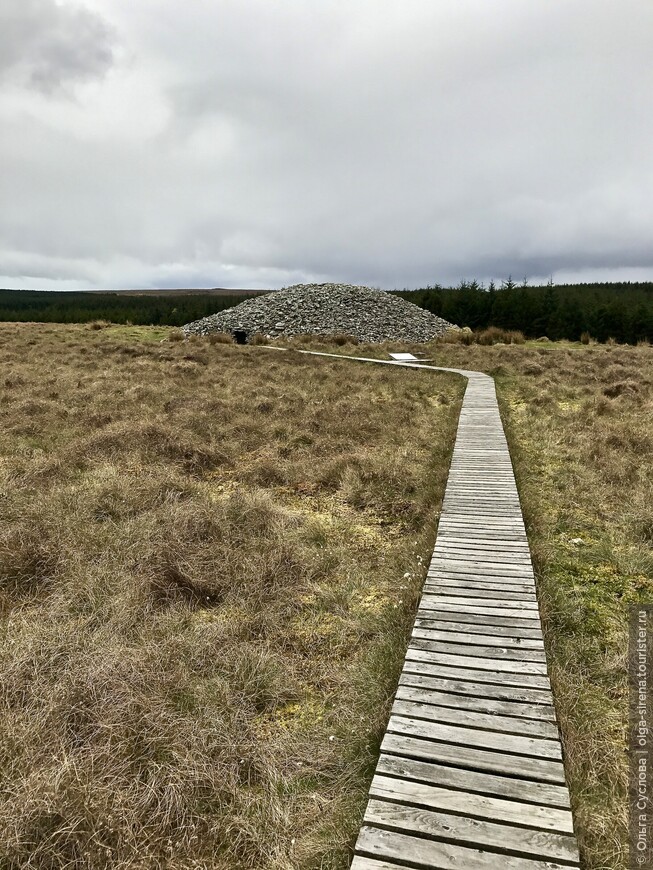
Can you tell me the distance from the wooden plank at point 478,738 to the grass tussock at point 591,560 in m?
0.17

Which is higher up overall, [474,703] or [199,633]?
[474,703]

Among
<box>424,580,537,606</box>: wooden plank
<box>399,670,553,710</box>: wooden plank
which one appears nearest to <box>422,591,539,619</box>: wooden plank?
<box>424,580,537,606</box>: wooden plank

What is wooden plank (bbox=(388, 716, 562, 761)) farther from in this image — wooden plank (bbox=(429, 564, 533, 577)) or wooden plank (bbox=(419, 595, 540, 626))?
wooden plank (bbox=(429, 564, 533, 577))

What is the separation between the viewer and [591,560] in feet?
20.2

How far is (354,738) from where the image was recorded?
3598 mm

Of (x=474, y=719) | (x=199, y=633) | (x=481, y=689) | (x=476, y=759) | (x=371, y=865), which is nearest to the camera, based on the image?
(x=371, y=865)

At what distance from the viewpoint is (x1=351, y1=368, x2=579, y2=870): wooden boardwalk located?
2.68 meters

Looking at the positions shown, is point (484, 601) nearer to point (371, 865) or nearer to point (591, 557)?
point (591, 557)

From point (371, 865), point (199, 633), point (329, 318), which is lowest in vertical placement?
point (199, 633)

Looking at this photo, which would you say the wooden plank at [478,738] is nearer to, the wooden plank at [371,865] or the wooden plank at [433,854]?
the wooden plank at [433,854]

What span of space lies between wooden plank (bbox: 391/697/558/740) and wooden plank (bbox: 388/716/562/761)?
0.04m

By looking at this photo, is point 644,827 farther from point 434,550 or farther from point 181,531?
point 181,531

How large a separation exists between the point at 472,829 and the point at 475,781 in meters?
0.30

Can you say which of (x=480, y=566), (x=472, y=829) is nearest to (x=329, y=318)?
(x=480, y=566)
